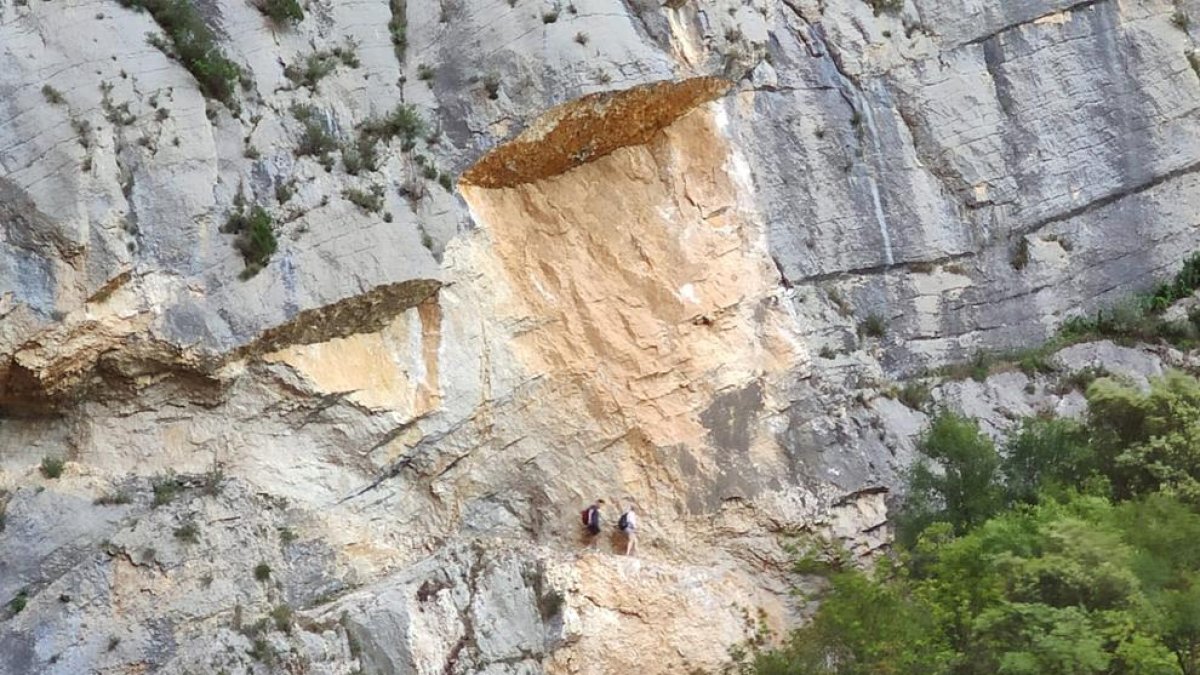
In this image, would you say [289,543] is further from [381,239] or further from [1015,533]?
[1015,533]

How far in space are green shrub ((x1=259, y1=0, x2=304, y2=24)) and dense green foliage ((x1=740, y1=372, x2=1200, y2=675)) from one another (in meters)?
11.0

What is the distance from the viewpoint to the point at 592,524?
17781 mm

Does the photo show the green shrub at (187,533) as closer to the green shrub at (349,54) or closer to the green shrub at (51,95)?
the green shrub at (51,95)

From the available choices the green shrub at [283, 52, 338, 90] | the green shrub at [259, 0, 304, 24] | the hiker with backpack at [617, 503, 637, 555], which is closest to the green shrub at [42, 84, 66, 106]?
the green shrub at [283, 52, 338, 90]

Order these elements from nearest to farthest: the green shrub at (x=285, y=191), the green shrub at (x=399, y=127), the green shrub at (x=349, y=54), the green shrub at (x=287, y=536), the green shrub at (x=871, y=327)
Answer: the green shrub at (x=287, y=536) < the green shrub at (x=285, y=191) < the green shrub at (x=399, y=127) < the green shrub at (x=349, y=54) < the green shrub at (x=871, y=327)

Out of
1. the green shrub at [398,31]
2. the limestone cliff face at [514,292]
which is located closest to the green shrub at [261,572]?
the limestone cliff face at [514,292]

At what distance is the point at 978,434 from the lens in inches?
754

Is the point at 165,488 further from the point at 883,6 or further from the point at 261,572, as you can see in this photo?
the point at 883,6

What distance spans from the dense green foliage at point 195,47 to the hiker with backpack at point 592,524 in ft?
24.4

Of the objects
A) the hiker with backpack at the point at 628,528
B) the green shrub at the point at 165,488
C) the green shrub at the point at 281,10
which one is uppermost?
the green shrub at the point at 281,10

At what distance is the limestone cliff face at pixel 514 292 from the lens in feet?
51.5

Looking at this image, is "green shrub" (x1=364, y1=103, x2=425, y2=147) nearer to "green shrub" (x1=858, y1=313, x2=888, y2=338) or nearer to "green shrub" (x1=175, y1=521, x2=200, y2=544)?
"green shrub" (x1=175, y1=521, x2=200, y2=544)

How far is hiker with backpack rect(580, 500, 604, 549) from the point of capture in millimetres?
17797

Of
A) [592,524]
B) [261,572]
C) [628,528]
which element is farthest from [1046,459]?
[261,572]
